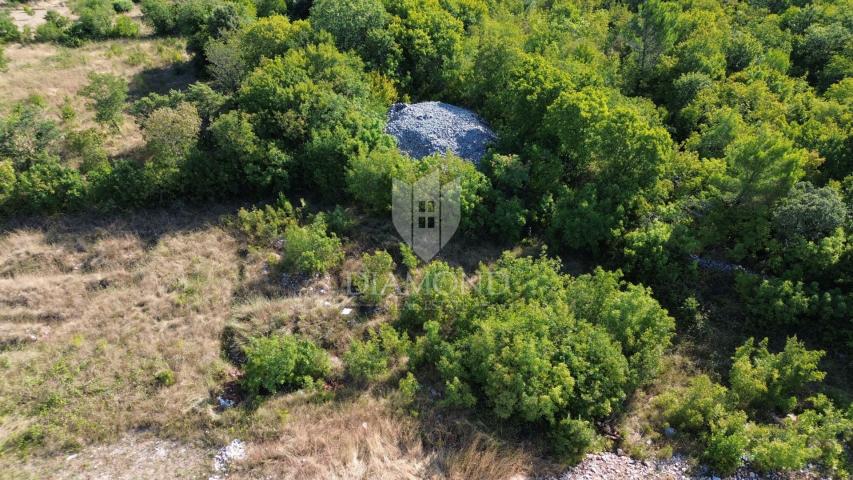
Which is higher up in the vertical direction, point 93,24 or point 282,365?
point 93,24

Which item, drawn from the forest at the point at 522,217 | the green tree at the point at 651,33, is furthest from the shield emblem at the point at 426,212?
the green tree at the point at 651,33

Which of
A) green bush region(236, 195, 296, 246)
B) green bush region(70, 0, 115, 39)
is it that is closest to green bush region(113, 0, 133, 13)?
green bush region(70, 0, 115, 39)

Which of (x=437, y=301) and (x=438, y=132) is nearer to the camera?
(x=437, y=301)

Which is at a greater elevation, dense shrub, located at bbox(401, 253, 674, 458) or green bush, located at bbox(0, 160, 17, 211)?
green bush, located at bbox(0, 160, 17, 211)

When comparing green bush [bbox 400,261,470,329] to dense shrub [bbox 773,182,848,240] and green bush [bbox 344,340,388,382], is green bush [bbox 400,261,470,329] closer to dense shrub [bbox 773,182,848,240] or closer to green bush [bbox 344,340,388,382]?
green bush [bbox 344,340,388,382]

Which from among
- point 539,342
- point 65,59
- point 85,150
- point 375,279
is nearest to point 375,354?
point 375,279

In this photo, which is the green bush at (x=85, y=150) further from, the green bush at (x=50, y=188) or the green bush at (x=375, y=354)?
the green bush at (x=375, y=354)

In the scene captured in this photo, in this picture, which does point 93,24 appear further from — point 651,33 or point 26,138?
point 651,33

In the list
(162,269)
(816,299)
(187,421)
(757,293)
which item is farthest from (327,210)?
(816,299)
